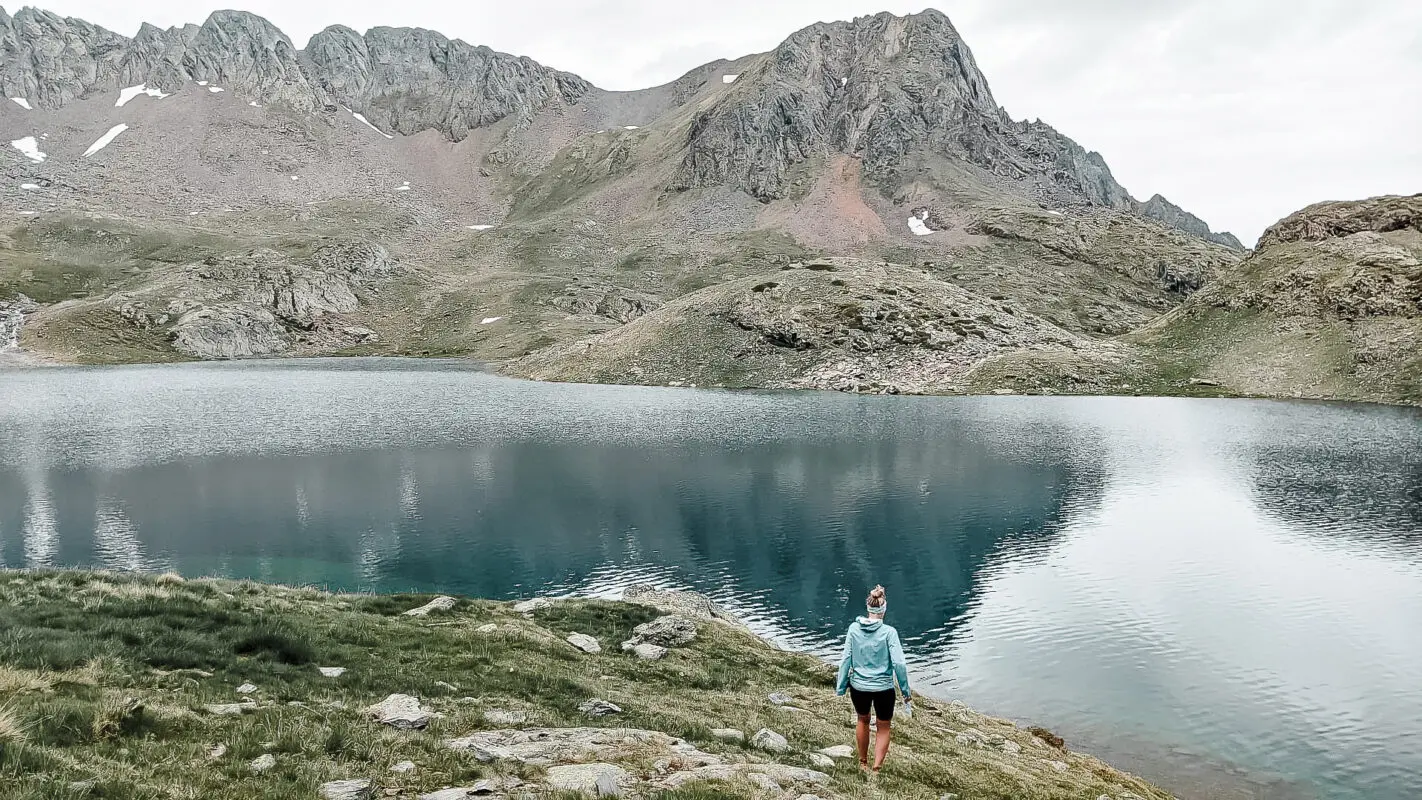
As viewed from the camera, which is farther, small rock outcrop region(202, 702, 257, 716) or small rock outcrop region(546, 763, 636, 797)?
small rock outcrop region(202, 702, 257, 716)

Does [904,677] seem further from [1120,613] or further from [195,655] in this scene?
[1120,613]

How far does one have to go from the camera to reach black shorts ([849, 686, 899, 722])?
1598cm


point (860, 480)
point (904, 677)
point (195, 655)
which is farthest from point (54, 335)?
point (904, 677)

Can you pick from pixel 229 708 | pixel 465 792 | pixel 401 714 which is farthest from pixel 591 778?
pixel 229 708

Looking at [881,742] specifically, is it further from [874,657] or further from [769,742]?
[769,742]

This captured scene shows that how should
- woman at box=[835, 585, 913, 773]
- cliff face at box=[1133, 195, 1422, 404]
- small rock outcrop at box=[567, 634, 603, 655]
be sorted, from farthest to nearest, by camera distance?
cliff face at box=[1133, 195, 1422, 404]
small rock outcrop at box=[567, 634, 603, 655]
woman at box=[835, 585, 913, 773]

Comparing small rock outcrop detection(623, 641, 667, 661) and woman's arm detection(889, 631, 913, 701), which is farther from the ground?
woman's arm detection(889, 631, 913, 701)

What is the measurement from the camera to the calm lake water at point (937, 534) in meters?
27.8

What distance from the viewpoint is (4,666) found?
45.4ft

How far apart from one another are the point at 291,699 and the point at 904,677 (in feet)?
40.4

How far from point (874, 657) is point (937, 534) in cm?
3511

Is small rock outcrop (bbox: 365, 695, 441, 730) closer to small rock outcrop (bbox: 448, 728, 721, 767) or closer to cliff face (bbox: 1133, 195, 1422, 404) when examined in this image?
small rock outcrop (bbox: 448, 728, 721, 767)

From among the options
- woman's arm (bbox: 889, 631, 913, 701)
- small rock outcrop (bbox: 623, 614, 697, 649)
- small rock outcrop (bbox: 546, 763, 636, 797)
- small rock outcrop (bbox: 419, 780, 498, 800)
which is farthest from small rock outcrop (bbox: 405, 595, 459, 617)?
woman's arm (bbox: 889, 631, 913, 701)

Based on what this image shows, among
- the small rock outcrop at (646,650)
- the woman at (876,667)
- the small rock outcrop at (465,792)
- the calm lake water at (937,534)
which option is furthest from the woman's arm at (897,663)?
the calm lake water at (937,534)
